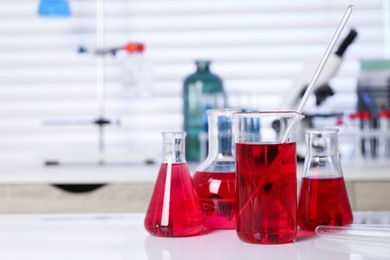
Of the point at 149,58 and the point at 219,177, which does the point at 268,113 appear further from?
the point at 149,58

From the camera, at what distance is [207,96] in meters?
2.20

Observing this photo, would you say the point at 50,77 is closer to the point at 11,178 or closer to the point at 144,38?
the point at 144,38

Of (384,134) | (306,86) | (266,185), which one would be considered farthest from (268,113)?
(384,134)

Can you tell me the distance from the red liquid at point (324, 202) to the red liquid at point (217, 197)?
0.33ft

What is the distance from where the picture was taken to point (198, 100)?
7.25 feet

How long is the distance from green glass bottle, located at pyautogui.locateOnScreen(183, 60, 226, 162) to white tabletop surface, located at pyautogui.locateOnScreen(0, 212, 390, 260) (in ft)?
4.01

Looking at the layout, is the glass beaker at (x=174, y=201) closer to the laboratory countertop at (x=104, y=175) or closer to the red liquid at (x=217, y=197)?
the red liquid at (x=217, y=197)

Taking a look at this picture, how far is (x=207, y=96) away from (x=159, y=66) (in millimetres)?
372

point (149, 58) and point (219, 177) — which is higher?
point (149, 58)

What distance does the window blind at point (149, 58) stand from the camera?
2461 millimetres

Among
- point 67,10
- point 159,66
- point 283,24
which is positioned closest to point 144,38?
point 159,66

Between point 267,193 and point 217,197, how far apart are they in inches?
4.8

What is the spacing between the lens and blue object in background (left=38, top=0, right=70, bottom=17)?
7.34 ft

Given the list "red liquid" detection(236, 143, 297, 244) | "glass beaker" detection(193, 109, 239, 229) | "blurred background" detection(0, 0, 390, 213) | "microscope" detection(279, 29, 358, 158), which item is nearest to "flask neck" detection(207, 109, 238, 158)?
"glass beaker" detection(193, 109, 239, 229)
